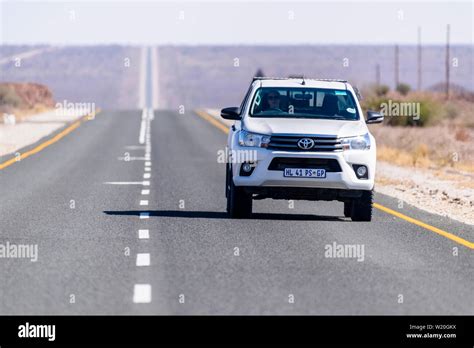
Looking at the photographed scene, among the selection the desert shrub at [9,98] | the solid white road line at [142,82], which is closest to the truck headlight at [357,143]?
the desert shrub at [9,98]

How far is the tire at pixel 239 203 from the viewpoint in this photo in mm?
17266

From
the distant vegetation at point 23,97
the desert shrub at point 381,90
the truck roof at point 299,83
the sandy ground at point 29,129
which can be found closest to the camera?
the truck roof at point 299,83

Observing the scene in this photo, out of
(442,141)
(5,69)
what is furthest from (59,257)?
(5,69)

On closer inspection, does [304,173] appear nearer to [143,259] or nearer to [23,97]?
[143,259]

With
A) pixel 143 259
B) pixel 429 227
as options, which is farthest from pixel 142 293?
pixel 429 227

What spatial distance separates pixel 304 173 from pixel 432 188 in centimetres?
881

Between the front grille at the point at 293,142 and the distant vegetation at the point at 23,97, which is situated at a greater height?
the front grille at the point at 293,142

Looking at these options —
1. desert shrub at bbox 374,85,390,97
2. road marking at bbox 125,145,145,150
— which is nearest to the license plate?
road marking at bbox 125,145,145,150

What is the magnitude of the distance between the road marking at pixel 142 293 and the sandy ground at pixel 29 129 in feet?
81.2

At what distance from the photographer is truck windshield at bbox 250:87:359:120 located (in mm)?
17984

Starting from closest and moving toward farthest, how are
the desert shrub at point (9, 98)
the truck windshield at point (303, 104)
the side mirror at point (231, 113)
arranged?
the side mirror at point (231, 113) < the truck windshield at point (303, 104) < the desert shrub at point (9, 98)

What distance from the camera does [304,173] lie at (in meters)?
16.9

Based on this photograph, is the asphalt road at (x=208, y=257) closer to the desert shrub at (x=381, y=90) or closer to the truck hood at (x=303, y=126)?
the truck hood at (x=303, y=126)

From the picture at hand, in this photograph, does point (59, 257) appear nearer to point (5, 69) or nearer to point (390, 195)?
point (390, 195)
